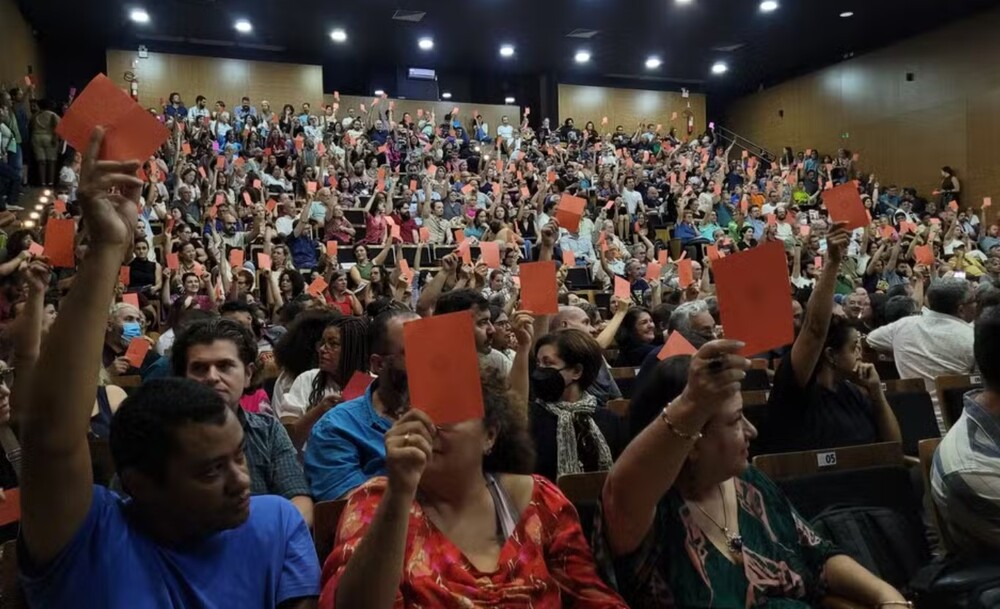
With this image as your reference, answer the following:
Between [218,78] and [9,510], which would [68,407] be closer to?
[9,510]

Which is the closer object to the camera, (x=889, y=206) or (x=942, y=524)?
(x=942, y=524)

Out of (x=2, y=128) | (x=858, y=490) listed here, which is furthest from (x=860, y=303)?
(x=2, y=128)

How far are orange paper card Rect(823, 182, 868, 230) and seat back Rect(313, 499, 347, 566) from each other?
190 centimetres

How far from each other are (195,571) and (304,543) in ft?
0.66

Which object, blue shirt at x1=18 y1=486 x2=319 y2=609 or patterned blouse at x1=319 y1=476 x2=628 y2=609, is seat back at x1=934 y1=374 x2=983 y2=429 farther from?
blue shirt at x1=18 y1=486 x2=319 y2=609

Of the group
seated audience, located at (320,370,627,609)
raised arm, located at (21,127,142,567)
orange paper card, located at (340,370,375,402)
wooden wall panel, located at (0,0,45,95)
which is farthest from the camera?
wooden wall panel, located at (0,0,45,95)

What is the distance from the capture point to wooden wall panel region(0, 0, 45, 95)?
11.8 metres

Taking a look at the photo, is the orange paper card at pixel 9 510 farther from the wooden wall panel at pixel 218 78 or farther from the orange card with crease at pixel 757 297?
the wooden wall panel at pixel 218 78

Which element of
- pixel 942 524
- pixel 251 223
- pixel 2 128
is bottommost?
pixel 942 524

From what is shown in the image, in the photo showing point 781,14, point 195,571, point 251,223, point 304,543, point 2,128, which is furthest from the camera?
point 781,14

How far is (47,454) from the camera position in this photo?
101cm

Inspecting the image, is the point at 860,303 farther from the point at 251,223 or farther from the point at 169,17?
the point at 169,17

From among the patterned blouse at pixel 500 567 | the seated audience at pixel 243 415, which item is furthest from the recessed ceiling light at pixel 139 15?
the patterned blouse at pixel 500 567

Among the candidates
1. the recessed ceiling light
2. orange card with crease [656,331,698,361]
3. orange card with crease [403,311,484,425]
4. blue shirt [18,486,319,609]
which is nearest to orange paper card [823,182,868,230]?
orange card with crease [656,331,698,361]
